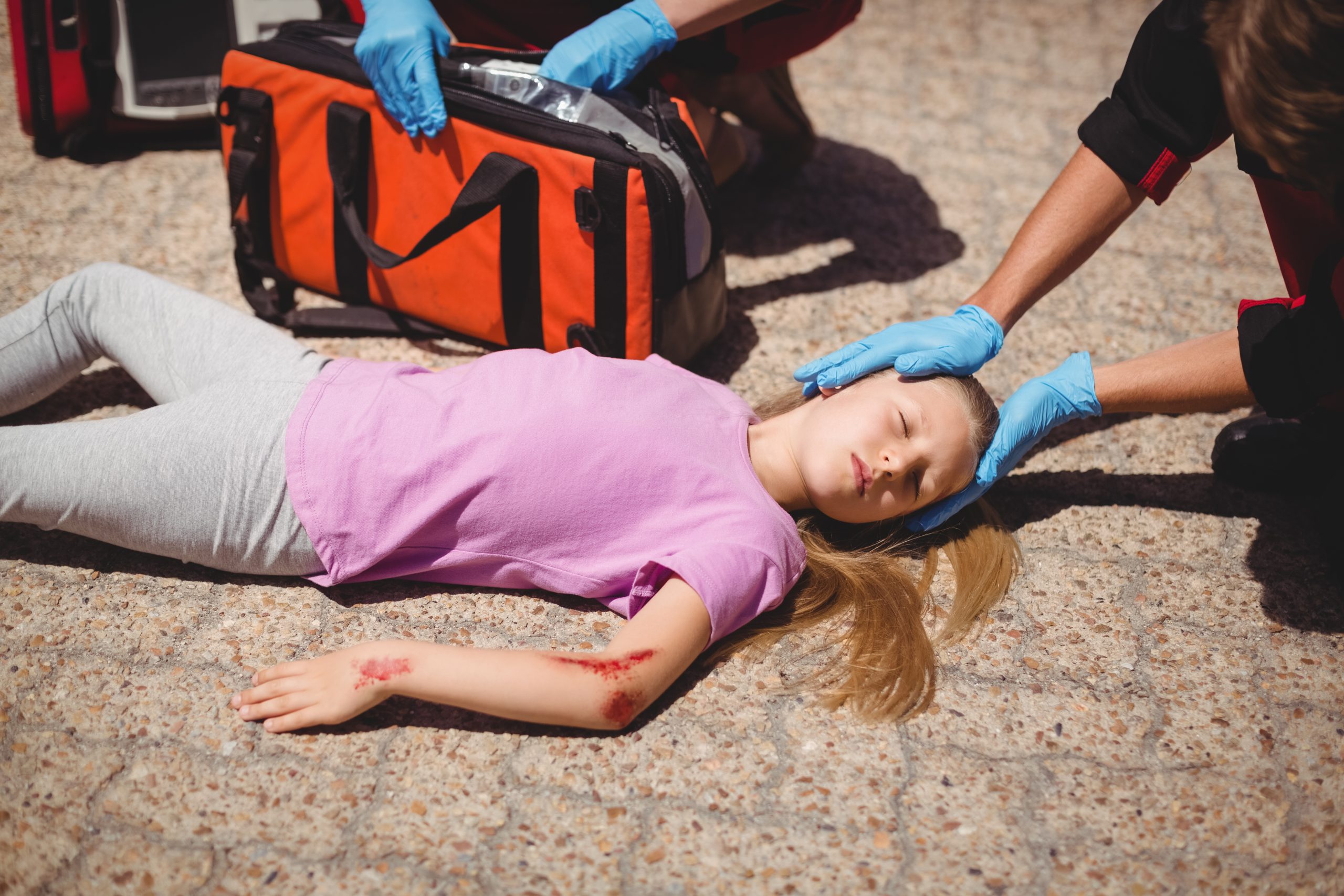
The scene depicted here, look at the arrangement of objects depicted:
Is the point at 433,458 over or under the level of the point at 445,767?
over

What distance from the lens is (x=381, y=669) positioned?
1.59 metres

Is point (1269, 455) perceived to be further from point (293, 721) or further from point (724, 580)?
point (293, 721)

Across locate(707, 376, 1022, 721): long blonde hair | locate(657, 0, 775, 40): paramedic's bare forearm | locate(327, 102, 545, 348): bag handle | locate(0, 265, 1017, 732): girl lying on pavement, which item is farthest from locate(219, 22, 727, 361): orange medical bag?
locate(707, 376, 1022, 721): long blonde hair

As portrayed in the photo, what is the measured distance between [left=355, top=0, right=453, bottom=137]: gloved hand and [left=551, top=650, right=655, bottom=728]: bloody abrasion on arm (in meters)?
1.34

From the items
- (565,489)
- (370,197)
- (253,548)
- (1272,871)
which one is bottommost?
(1272,871)

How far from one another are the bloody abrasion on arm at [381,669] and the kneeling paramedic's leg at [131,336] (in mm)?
706

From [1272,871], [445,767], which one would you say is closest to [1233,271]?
[1272,871]

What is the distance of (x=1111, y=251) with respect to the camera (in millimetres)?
3180

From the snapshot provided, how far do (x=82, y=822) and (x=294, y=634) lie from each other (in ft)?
1.48

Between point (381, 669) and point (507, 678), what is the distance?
0.73 ft

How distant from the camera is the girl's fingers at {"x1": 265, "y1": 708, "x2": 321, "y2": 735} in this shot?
1.63 m

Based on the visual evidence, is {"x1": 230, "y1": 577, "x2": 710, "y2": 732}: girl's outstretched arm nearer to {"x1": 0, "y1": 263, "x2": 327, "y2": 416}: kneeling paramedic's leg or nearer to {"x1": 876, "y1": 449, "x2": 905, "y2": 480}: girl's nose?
{"x1": 876, "y1": 449, "x2": 905, "y2": 480}: girl's nose

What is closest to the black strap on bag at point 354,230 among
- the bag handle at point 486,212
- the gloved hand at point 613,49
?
the bag handle at point 486,212

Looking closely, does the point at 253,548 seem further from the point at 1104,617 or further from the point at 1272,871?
the point at 1272,871
